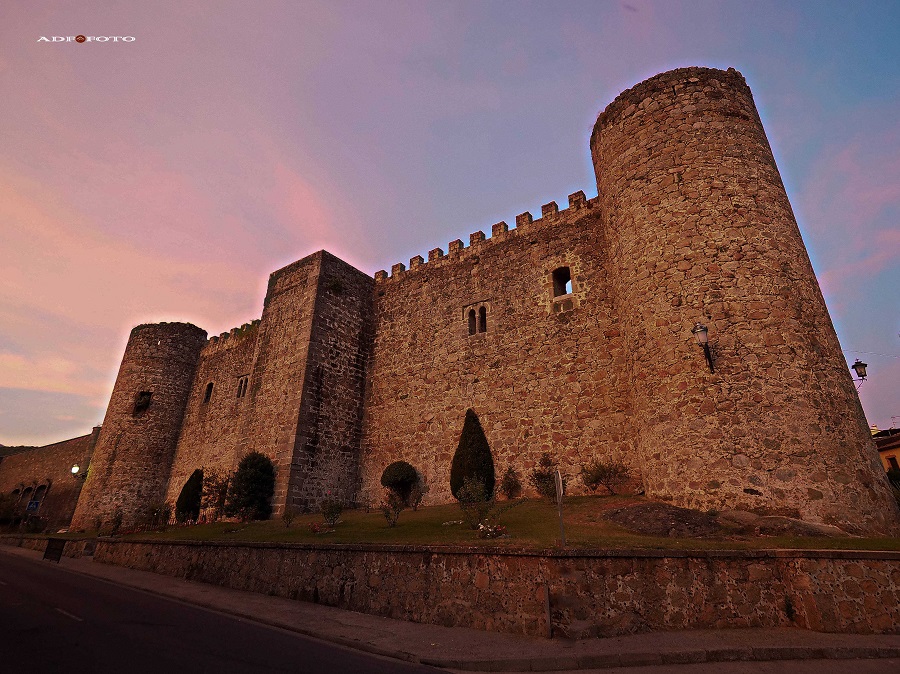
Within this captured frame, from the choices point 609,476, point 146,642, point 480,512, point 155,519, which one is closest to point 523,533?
point 480,512

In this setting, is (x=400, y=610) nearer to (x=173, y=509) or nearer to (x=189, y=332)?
(x=173, y=509)

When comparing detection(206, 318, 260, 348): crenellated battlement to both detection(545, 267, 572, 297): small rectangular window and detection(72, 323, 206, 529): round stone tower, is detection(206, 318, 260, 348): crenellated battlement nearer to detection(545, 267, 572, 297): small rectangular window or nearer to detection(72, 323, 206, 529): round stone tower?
detection(72, 323, 206, 529): round stone tower

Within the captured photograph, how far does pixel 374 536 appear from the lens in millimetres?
11047

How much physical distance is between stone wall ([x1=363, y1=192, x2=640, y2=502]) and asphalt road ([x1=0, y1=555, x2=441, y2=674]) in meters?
9.43

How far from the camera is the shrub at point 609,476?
1321 cm

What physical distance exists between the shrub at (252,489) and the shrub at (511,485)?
8.44m

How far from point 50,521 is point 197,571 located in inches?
1315

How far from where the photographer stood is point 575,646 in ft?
20.4

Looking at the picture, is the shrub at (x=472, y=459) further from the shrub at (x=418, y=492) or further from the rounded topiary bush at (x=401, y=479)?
the rounded topiary bush at (x=401, y=479)

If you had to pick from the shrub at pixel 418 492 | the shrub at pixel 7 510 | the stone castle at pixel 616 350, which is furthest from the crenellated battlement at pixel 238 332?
the shrub at pixel 7 510

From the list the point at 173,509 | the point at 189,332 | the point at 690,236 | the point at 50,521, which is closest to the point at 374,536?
the point at 690,236

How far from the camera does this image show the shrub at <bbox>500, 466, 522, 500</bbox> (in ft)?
49.4

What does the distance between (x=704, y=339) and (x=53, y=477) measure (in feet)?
158

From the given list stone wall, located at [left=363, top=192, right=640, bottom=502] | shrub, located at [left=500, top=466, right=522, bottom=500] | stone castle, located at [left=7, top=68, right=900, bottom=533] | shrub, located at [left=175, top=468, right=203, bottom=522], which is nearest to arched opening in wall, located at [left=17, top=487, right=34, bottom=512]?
stone castle, located at [left=7, top=68, right=900, bottom=533]
